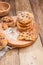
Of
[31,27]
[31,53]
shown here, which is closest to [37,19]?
[31,27]

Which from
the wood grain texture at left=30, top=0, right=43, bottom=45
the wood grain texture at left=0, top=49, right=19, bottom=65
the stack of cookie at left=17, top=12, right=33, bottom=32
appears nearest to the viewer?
the wood grain texture at left=0, top=49, right=19, bottom=65

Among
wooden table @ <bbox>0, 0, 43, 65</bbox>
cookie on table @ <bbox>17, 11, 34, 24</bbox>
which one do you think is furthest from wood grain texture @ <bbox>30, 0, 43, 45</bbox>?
cookie on table @ <bbox>17, 11, 34, 24</bbox>

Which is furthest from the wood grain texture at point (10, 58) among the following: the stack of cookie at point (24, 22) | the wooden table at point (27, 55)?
the stack of cookie at point (24, 22)

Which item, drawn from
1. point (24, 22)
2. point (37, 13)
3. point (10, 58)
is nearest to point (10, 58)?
point (10, 58)

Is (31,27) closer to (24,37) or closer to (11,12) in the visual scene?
(24,37)

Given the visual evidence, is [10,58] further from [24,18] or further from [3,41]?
[24,18]

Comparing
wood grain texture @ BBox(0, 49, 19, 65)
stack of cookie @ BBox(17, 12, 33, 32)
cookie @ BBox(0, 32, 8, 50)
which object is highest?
stack of cookie @ BBox(17, 12, 33, 32)

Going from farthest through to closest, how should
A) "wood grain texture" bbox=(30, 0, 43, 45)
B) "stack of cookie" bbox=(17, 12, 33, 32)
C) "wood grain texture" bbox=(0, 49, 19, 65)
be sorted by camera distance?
"wood grain texture" bbox=(30, 0, 43, 45)
"stack of cookie" bbox=(17, 12, 33, 32)
"wood grain texture" bbox=(0, 49, 19, 65)

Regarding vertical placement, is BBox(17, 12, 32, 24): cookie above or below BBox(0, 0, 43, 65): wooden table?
above

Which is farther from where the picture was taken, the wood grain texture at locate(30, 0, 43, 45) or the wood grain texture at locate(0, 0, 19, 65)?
the wood grain texture at locate(30, 0, 43, 45)

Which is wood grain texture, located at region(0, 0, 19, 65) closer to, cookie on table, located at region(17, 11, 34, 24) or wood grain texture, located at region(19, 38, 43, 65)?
wood grain texture, located at region(19, 38, 43, 65)

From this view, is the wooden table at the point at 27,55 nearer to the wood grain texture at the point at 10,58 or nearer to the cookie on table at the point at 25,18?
the wood grain texture at the point at 10,58
